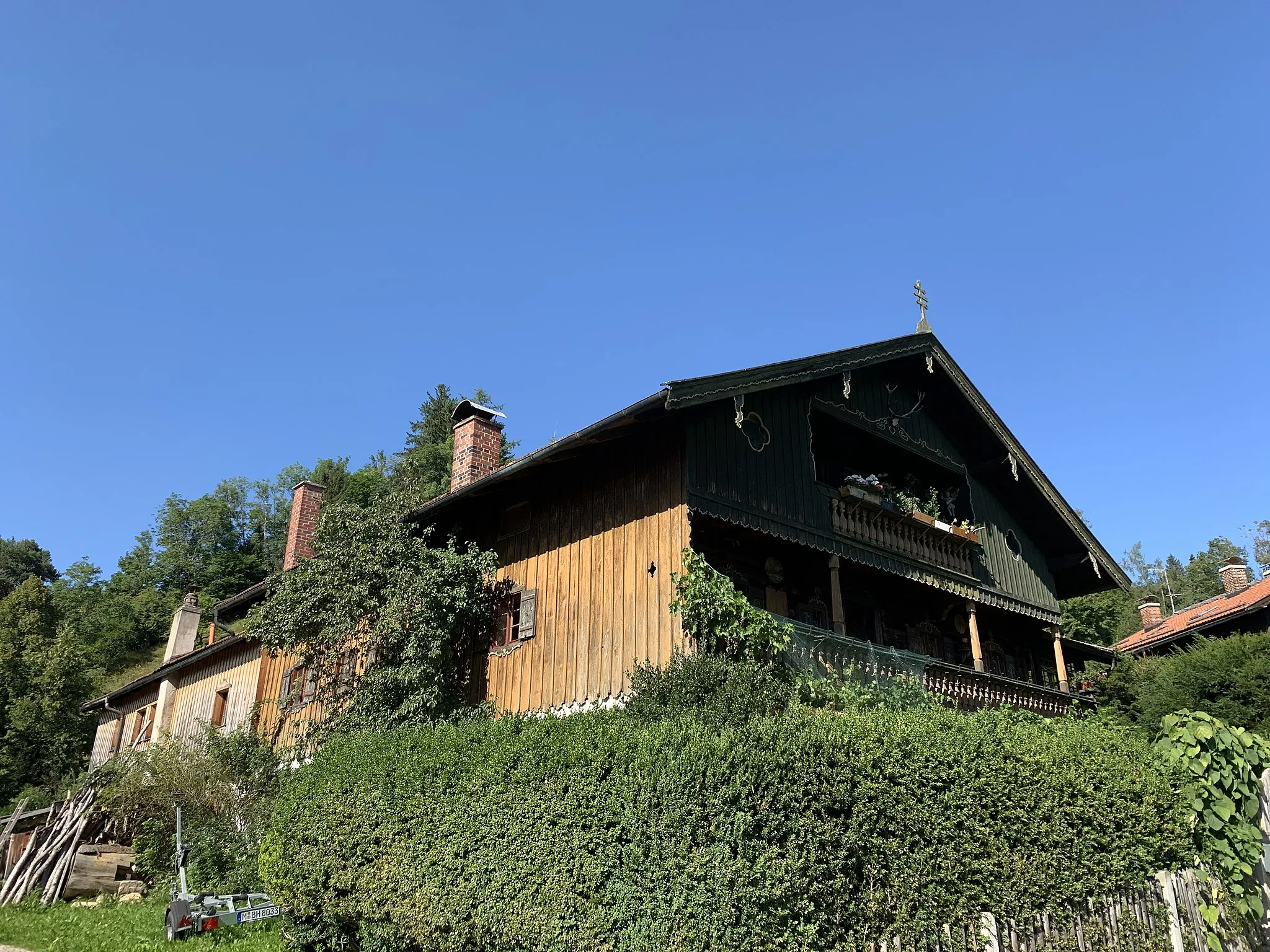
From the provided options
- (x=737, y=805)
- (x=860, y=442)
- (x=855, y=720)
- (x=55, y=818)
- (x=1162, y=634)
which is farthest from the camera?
(x=1162, y=634)

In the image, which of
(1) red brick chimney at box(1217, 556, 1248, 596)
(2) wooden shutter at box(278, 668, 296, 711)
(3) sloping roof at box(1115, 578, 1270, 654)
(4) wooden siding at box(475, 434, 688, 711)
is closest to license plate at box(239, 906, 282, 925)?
(4) wooden siding at box(475, 434, 688, 711)

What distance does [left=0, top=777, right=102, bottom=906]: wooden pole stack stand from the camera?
1577 centimetres

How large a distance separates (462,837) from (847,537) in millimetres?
8871

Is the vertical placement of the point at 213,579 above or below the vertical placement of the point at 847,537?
above

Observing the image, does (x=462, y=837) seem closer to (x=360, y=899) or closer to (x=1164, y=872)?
(x=360, y=899)

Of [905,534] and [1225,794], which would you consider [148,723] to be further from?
[1225,794]

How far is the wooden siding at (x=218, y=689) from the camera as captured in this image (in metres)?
20.8

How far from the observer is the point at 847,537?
15758 mm

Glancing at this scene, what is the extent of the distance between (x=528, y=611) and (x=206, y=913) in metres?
6.00

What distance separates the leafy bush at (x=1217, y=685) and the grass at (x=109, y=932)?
15.7 meters

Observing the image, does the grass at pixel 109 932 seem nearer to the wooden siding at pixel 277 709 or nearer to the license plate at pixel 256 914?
Result: the license plate at pixel 256 914

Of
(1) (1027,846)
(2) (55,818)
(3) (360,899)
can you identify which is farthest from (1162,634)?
(2) (55,818)

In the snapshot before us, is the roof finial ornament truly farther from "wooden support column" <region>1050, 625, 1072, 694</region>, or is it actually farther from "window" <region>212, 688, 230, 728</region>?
"window" <region>212, 688, 230, 728</region>

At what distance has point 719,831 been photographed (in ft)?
23.8
